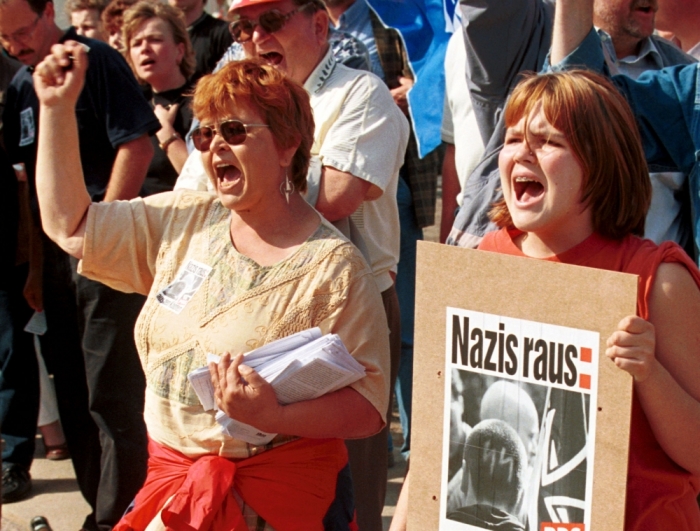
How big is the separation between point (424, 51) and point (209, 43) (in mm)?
1337

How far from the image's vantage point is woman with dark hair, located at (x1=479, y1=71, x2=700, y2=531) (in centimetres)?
191

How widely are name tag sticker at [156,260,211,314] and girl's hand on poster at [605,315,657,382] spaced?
3.62 ft

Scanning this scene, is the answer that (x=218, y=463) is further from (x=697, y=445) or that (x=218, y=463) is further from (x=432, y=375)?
(x=697, y=445)

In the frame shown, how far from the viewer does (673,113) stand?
260 cm

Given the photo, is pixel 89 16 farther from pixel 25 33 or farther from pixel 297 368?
pixel 297 368

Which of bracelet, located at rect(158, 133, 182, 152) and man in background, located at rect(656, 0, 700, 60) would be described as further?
bracelet, located at rect(158, 133, 182, 152)

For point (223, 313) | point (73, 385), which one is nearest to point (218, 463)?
point (223, 313)

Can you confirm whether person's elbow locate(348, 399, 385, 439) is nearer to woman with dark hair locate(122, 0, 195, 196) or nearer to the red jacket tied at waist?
the red jacket tied at waist

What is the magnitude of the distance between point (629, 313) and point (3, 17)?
132 inches

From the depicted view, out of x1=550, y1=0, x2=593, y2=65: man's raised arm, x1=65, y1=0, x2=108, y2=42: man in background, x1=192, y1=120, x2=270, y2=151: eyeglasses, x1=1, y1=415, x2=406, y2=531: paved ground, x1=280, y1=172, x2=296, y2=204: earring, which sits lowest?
x1=1, y1=415, x2=406, y2=531: paved ground

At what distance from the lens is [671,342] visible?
75.3 inches

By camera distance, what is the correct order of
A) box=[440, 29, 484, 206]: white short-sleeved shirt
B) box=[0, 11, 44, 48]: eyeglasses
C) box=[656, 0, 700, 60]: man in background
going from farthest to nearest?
box=[0, 11, 44, 48]: eyeglasses < box=[440, 29, 484, 206]: white short-sleeved shirt < box=[656, 0, 700, 60]: man in background

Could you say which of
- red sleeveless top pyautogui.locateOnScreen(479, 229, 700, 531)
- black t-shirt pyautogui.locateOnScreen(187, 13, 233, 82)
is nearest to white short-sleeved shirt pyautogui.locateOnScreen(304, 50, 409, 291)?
red sleeveless top pyautogui.locateOnScreen(479, 229, 700, 531)

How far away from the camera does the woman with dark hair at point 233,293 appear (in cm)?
240
